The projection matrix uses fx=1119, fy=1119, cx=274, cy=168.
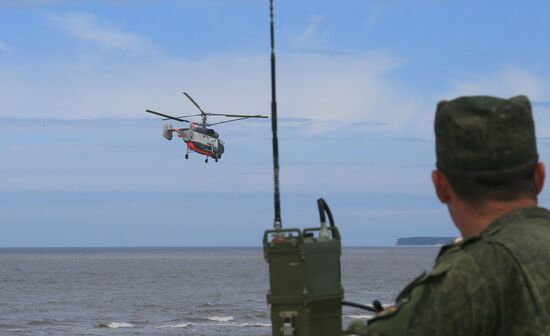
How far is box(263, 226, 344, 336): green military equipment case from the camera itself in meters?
7.44

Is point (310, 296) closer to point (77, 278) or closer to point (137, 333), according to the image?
point (137, 333)

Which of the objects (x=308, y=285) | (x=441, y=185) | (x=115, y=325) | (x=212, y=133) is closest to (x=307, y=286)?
(x=308, y=285)

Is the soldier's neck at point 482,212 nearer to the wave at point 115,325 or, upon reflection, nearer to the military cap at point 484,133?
the military cap at point 484,133

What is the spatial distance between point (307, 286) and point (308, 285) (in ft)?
0.13

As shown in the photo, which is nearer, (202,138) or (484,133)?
(484,133)

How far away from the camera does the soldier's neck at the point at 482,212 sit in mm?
2811

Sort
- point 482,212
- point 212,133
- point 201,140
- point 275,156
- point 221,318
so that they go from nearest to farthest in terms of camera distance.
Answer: point 482,212 < point 275,156 < point 201,140 < point 212,133 < point 221,318

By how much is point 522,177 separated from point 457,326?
18.7 inches

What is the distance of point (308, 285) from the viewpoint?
7449 mm

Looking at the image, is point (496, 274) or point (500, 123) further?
point (500, 123)

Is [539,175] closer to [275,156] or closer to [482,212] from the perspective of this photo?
[482,212]

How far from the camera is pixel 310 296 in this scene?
24.6 ft

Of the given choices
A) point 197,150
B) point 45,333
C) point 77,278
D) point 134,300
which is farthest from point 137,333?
point 77,278

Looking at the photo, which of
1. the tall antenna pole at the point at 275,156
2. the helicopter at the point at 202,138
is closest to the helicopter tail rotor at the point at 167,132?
the helicopter at the point at 202,138
